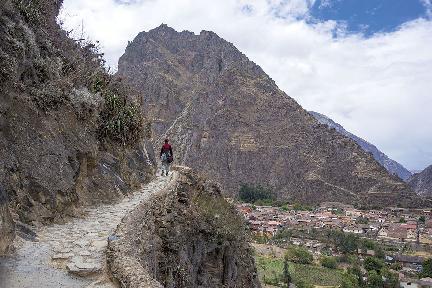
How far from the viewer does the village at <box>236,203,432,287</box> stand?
7312cm

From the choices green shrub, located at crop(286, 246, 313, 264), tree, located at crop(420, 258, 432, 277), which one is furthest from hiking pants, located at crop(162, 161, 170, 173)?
tree, located at crop(420, 258, 432, 277)

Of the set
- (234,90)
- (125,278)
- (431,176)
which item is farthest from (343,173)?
(125,278)

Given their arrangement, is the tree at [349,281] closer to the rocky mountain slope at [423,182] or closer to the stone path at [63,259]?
the stone path at [63,259]

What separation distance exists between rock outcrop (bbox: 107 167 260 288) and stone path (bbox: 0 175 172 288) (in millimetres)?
254

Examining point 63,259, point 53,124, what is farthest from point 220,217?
point 63,259

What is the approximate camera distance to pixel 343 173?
11444 centimetres

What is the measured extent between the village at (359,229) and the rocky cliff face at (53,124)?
52.8 metres

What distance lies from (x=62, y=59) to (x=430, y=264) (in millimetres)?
63060

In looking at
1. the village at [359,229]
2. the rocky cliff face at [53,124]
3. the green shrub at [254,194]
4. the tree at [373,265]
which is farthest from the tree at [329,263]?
the rocky cliff face at [53,124]

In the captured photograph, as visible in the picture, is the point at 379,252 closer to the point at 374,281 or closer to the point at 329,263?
the point at 329,263

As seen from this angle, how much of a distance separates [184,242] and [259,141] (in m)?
115

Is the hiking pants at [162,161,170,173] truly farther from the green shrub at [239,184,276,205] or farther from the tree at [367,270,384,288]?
the green shrub at [239,184,276,205]

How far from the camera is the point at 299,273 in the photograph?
196 feet

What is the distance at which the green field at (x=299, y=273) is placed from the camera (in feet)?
186
